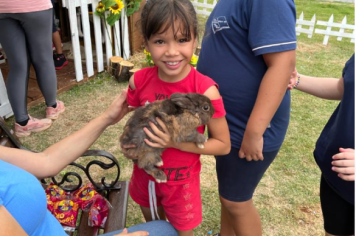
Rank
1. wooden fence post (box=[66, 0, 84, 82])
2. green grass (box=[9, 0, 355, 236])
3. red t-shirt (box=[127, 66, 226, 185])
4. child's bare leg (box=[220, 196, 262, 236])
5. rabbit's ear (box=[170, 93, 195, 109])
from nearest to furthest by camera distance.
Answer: rabbit's ear (box=[170, 93, 195, 109]), red t-shirt (box=[127, 66, 226, 185]), child's bare leg (box=[220, 196, 262, 236]), green grass (box=[9, 0, 355, 236]), wooden fence post (box=[66, 0, 84, 82])

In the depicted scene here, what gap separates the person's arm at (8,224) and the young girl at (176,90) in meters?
0.80

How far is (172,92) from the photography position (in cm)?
184

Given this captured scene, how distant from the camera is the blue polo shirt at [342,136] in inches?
65.7

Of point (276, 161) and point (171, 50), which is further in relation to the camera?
point (276, 161)

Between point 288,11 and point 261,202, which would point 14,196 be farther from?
point 261,202

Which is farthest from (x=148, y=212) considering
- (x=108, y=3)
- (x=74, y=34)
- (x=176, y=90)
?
(x=108, y=3)

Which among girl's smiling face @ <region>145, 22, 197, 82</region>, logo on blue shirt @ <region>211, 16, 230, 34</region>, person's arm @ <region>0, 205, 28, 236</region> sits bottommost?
person's arm @ <region>0, 205, 28, 236</region>

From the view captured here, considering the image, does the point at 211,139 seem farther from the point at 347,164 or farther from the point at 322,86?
the point at 322,86

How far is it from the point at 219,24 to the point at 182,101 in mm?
611

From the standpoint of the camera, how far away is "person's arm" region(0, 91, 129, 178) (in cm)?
172

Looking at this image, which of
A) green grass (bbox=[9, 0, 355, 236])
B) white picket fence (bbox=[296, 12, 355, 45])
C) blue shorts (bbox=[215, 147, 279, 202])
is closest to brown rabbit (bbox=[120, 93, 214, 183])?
blue shorts (bbox=[215, 147, 279, 202])

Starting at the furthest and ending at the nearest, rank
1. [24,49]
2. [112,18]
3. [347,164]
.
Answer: [112,18]
[24,49]
[347,164]

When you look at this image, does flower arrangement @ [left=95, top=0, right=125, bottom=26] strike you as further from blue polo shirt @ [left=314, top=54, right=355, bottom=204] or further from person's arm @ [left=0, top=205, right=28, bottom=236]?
person's arm @ [left=0, top=205, right=28, bottom=236]

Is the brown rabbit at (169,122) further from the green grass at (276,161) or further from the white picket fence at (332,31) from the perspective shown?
the white picket fence at (332,31)
